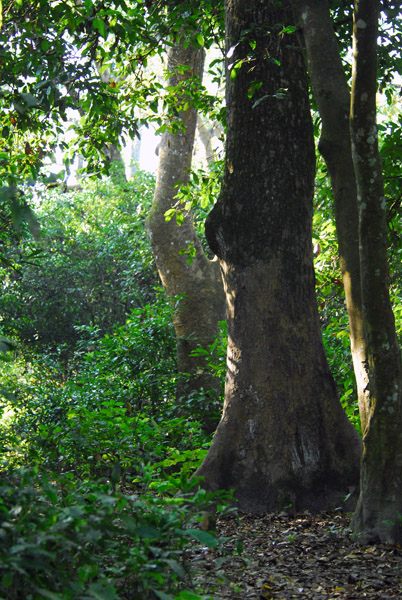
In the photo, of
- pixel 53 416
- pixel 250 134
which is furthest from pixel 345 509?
pixel 53 416

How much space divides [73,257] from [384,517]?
39.6 ft

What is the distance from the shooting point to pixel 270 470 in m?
5.36

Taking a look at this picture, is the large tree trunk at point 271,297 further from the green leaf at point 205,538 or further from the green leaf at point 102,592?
the green leaf at point 102,592

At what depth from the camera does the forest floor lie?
11.8 feet

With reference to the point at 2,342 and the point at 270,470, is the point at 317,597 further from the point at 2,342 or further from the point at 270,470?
the point at 2,342

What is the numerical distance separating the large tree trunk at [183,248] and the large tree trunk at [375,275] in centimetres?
506

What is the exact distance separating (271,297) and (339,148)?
4.49 ft

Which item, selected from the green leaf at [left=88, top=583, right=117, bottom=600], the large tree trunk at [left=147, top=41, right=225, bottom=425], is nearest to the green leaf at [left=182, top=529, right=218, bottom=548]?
the green leaf at [left=88, top=583, right=117, bottom=600]

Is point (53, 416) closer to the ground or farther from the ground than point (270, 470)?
farther from the ground

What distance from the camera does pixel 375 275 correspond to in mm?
4176

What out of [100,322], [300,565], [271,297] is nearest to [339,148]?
[271,297]

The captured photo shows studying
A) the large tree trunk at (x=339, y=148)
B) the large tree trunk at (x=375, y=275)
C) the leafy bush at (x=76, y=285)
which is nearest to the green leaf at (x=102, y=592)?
the large tree trunk at (x=375, y=275)

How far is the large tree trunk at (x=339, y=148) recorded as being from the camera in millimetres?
4793

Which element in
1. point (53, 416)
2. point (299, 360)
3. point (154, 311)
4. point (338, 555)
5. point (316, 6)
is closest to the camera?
point (338, 555)
